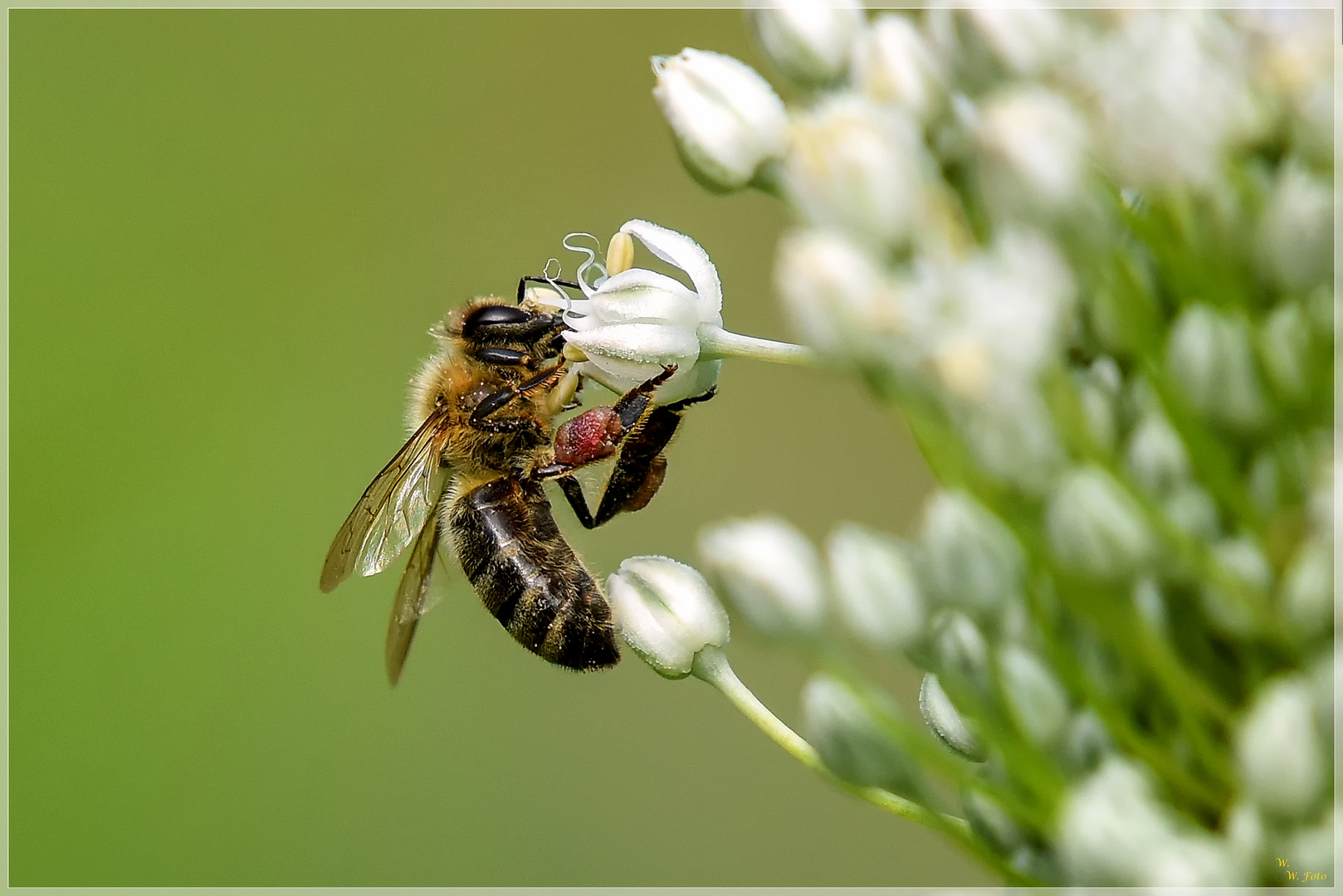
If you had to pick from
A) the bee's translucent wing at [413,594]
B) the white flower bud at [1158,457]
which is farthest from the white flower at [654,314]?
the bee's translucent wing at [413,594]

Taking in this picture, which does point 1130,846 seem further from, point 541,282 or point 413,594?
point 413,594

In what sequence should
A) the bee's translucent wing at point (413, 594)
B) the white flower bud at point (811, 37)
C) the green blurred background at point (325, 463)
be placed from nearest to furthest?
the white flower bud at point (811, 37), the bee's translucent wing at point (413, 594), the green blurred background at point (325, 463)

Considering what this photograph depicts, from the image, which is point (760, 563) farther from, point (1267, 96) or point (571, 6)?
point (571, 6)

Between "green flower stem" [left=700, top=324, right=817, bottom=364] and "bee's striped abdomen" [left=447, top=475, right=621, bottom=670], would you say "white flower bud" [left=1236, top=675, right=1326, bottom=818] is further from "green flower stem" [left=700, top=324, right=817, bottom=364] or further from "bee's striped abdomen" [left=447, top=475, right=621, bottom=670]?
"bee's striped abdomen" [left=447, top=475, right=621, bottom=670]

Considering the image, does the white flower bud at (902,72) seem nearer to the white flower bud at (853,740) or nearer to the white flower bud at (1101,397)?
the white flower bud at (1101,397)

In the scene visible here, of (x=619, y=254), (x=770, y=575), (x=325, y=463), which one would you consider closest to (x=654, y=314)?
(x=619, y=254)
